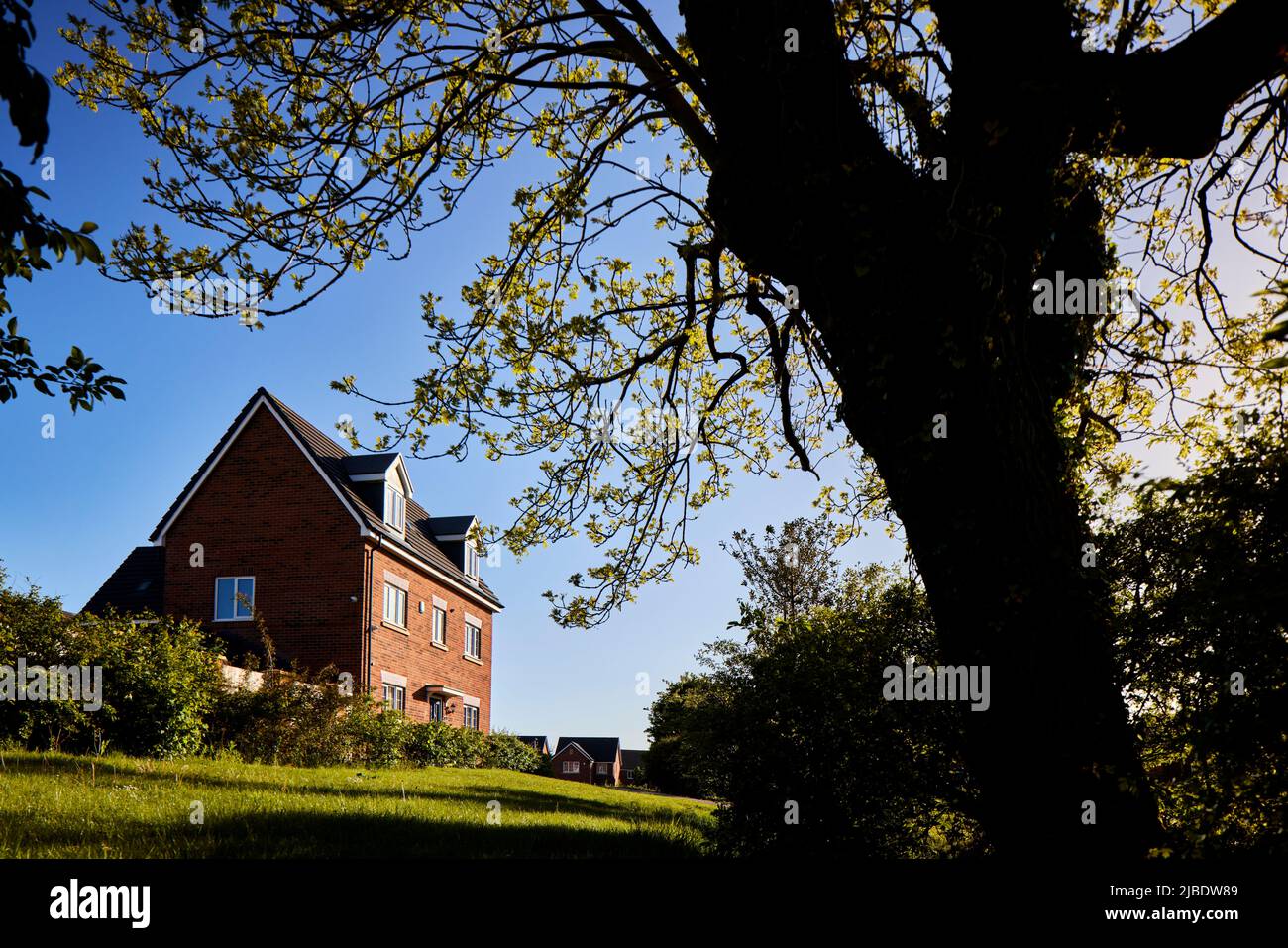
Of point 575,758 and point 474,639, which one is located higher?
point 474,639

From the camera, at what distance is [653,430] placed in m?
10.5

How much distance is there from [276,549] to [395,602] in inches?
165

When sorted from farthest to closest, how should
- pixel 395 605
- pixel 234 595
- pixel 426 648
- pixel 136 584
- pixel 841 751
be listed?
pixel 426 648 < pixel 136 584 < pixel 395 605 < pixel 234 595 < pixel 841 751

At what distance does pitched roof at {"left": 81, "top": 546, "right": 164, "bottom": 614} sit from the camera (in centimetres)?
2845

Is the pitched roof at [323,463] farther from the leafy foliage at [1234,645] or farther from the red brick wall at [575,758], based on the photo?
the red brick wall at [575,758]

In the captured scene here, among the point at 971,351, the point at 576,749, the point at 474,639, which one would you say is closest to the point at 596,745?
the point at 576,749

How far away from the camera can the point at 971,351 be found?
5676 mm

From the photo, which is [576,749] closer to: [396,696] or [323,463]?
[396,696]

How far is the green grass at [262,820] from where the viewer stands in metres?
6.84

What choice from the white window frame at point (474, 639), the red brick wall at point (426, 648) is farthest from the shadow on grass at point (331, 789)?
the white window frame at point (474, 639)
